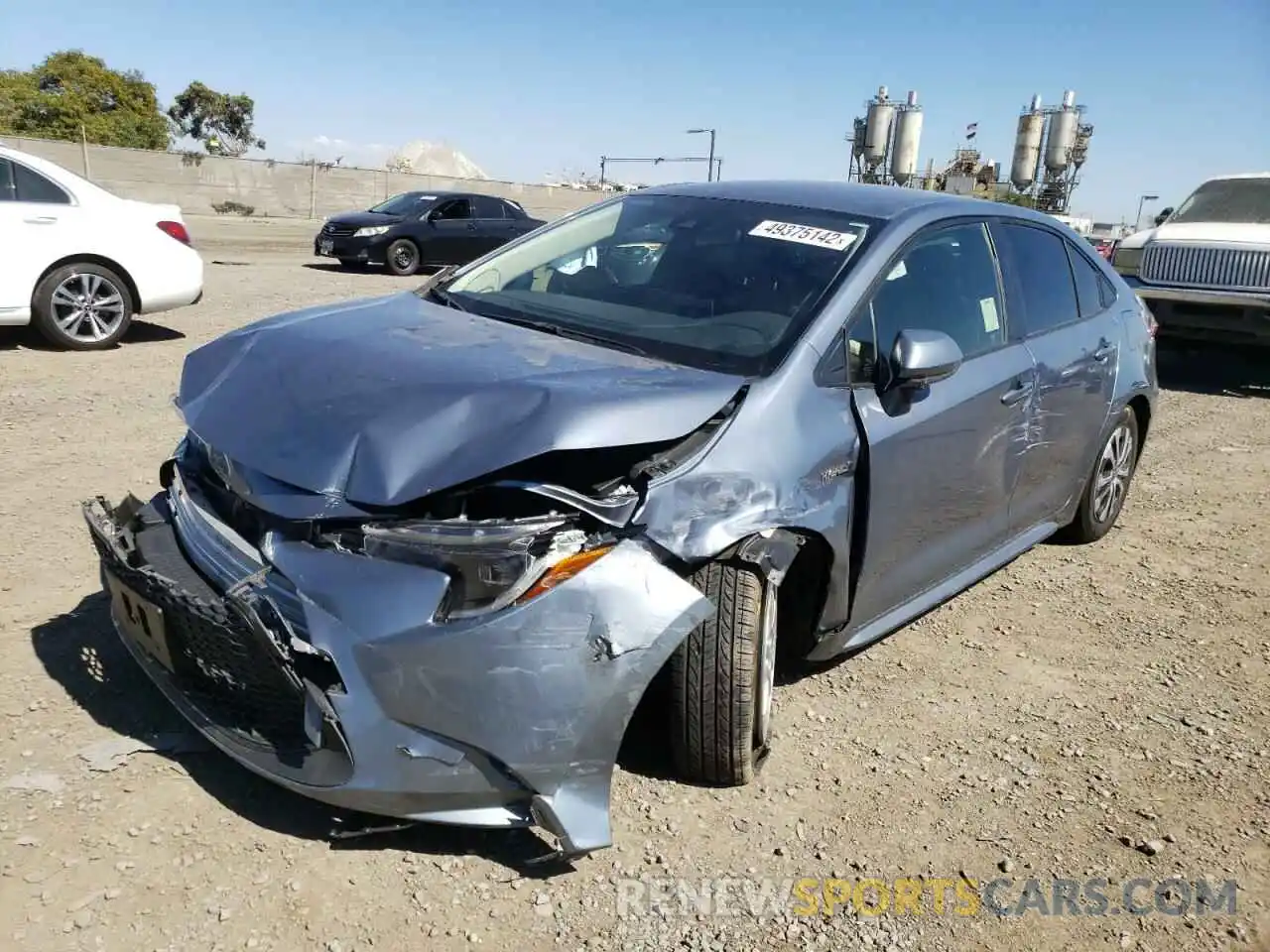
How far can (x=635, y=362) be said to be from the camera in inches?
112

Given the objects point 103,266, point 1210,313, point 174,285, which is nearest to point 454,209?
point 174,285

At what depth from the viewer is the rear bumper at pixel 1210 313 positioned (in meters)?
9.20

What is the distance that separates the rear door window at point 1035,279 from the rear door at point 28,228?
6.82 m

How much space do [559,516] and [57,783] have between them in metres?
1.59

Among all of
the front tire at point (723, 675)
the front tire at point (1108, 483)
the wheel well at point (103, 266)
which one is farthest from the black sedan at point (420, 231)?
the front tire at point (723, 675)

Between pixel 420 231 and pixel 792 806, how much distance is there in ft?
47.8

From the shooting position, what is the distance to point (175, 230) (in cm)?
821

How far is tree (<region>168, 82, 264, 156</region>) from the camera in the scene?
57625 millimetres

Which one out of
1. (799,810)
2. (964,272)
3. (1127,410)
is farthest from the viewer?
(1127,410)

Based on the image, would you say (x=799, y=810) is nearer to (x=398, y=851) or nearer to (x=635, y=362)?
(x=398, y=851)

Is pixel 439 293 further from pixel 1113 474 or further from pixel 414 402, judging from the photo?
pixel 1113 474

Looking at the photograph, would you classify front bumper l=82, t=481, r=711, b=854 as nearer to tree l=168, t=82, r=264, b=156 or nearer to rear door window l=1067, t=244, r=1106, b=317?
rear door window l=1067, t=244, r=1106, b=317

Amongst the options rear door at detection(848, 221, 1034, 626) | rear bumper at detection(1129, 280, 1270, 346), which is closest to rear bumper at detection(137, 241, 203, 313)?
rear door at detection(848, 221, 1034, 626)

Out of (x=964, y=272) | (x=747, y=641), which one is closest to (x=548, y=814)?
(x=747, y=641)
